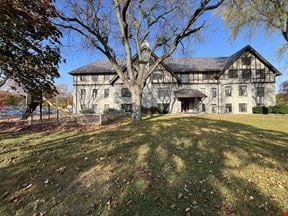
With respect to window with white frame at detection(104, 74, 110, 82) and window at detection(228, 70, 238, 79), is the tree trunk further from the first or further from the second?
window at detection(228, 70, 238, 79)

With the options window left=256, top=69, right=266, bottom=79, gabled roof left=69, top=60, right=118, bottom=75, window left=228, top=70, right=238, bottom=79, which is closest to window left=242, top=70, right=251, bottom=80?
window left=228, top=70, right=238, bottom=79

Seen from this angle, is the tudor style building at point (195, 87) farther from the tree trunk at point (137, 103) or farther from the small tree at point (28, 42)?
the small tree at point (28, 42)

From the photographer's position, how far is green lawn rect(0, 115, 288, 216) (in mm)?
4336

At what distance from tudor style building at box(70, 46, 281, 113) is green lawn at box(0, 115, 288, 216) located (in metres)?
32.7

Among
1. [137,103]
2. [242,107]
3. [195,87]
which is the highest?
[195,87]

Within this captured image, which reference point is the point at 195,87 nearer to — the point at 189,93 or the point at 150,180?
the point at 189,93

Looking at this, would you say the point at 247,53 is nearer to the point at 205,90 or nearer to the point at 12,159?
the point at 205,90

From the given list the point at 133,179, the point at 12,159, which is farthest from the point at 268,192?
the point at 12,159

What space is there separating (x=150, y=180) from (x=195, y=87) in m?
37.5

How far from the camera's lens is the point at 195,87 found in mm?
41375

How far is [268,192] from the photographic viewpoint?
4641 mm

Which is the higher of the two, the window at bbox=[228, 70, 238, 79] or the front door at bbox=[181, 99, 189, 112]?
the window at bbox=[228, 70, 238, 79]

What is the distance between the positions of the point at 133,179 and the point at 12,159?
4.36 metres

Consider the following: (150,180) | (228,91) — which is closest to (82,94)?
(228,91)
